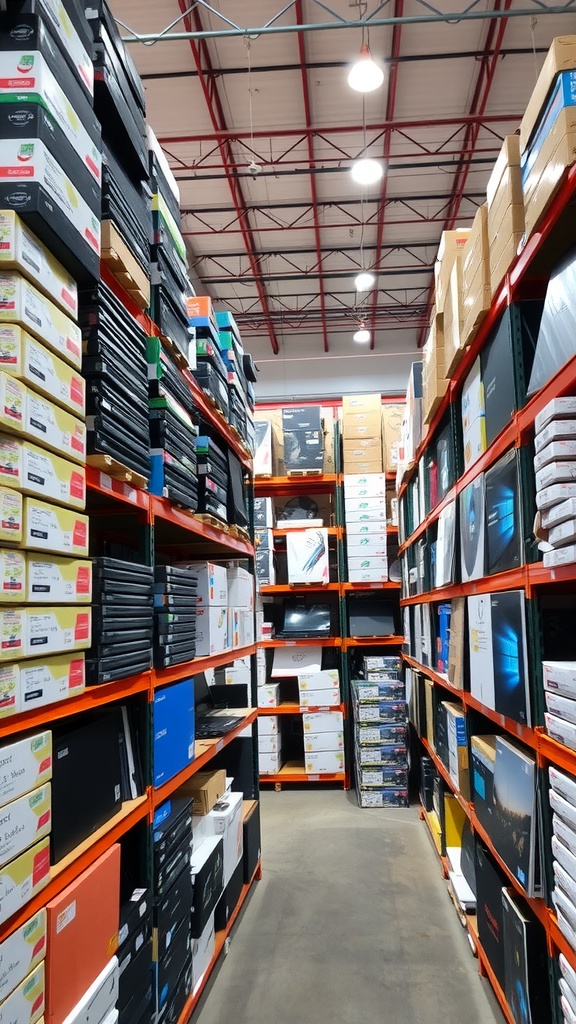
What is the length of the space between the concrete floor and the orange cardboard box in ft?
4.40

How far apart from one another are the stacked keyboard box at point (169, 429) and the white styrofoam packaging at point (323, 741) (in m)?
3.94

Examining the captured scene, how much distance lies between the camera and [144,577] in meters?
2.00

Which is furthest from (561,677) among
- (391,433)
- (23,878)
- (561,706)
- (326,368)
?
(326,368)

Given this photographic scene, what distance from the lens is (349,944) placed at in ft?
10.1

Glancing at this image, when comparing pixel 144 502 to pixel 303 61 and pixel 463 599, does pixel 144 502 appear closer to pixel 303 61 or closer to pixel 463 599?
pixel 463 599

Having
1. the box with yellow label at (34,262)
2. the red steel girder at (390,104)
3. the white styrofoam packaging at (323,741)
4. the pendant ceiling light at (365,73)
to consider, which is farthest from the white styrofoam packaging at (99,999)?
the red steel girder at (390,104)

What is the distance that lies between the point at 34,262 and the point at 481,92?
6.95 meters

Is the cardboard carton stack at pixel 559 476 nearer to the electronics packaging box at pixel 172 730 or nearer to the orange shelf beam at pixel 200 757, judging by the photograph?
the electronics packaging box at pixel 172 730

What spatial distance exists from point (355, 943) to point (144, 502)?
2.54 metres

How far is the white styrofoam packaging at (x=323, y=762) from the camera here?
19.2 feet

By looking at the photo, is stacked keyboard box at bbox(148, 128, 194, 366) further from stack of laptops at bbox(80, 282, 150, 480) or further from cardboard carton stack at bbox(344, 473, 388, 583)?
cardboard carton stack at bbox(344, 473, 388, 583)

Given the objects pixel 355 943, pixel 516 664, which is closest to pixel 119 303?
pixel 516 664

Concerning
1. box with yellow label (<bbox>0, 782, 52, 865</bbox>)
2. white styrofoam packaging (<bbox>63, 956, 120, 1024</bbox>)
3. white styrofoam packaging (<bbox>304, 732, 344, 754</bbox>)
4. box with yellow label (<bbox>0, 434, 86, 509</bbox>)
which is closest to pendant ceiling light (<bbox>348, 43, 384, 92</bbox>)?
box with yellow label (<bbox>0, 434, 86, 509</bbox>)

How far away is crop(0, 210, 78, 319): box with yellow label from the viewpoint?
123cm
